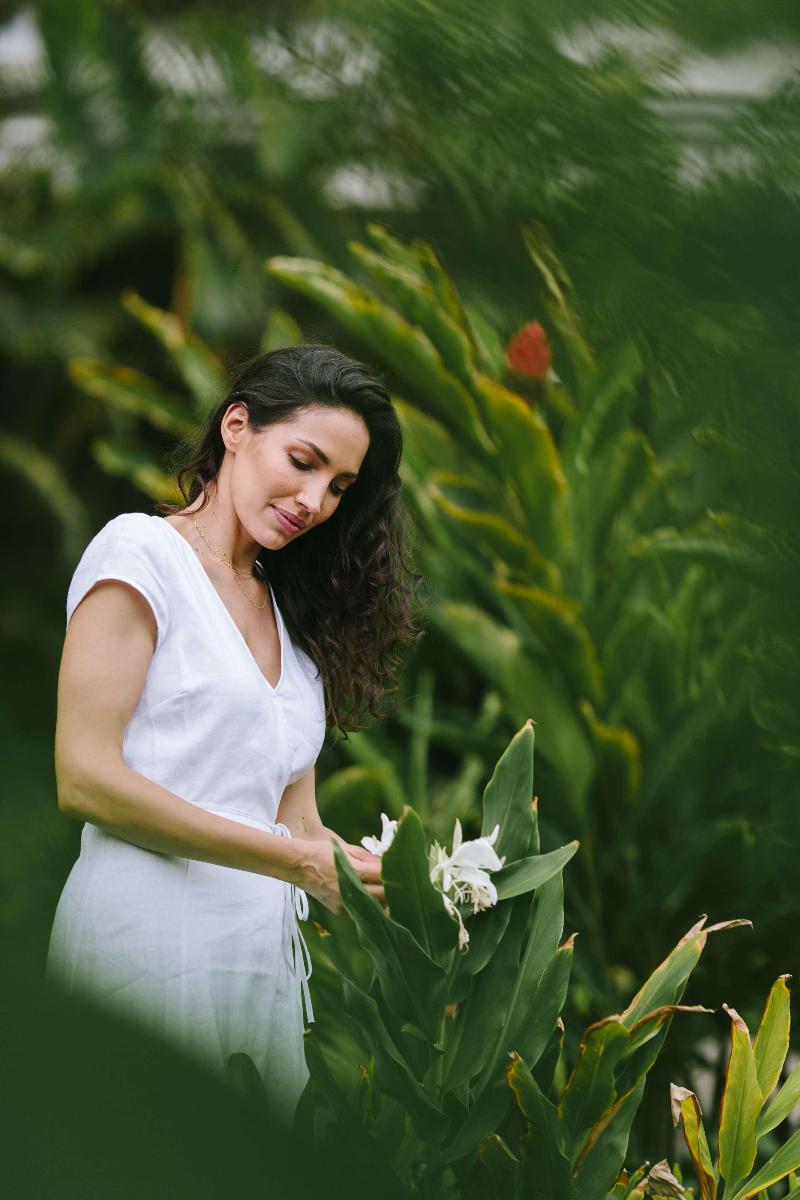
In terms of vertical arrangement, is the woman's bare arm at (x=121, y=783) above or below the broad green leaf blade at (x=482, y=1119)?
above

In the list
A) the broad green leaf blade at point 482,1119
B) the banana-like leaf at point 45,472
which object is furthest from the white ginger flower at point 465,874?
the banana-like leaf at point 45,472

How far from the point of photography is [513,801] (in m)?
0.91

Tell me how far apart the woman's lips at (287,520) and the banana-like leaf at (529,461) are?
0.78m

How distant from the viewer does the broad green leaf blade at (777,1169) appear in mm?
958

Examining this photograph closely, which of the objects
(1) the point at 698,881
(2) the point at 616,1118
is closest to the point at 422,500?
(1) the point at 698,881

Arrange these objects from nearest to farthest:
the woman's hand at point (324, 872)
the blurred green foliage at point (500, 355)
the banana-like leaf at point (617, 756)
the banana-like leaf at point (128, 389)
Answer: the blurred green foliage at point (500, 355)
the woman's hand at point (324, 872)
the banana-like leaf at point (617, 756)
the banana-like leaf at point (128, 389)

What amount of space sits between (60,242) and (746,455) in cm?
384

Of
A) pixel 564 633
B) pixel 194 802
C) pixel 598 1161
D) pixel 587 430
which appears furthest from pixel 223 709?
pixel 587 430

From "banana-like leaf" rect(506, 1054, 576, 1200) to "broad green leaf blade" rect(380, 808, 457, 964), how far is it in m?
0.09

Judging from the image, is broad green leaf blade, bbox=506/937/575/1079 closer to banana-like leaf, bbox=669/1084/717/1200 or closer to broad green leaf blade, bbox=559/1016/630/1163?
broad green leaf blade, bbox=559/1016/630/1163

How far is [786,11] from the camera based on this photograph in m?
0.13

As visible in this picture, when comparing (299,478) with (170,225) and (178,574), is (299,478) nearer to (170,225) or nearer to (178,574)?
(178,574)

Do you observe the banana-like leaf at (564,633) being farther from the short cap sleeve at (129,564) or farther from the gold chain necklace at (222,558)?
the short cap sleeve at (129,564)

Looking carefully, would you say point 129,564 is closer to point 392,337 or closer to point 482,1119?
point 482,1119
